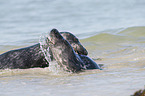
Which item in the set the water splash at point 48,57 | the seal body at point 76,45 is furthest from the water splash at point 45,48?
the seal body at point 76,45

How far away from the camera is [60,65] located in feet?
19.2

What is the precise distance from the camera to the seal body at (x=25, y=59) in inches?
278

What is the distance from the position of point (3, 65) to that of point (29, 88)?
8.45ft

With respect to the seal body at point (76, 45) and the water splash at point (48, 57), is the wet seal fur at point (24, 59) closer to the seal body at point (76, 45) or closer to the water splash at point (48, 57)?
the water splash at point (48, 57)

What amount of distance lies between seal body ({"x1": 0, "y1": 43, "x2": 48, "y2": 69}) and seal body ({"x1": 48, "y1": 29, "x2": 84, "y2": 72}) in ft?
3.93

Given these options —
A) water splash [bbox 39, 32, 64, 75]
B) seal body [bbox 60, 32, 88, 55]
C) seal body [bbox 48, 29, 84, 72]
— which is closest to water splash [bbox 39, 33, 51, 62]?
water splash [bbox 39, 32, 64, 75]

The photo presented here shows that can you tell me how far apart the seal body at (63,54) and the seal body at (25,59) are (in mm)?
1199

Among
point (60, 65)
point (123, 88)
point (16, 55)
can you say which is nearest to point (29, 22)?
point (16, 55)

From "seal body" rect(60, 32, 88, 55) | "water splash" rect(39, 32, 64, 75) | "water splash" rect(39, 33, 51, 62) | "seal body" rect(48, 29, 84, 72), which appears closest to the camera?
"seal body" rect(48, 29, 84, 72)

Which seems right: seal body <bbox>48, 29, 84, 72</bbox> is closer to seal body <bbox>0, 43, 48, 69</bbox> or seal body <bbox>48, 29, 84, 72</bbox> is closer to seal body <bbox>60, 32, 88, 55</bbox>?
seal body <bbox>0, 43, 48, 69</bbox>

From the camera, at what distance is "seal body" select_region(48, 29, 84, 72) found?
580 cm

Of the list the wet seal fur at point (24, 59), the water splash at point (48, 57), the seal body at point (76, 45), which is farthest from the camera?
the seal body at point (76, 45)

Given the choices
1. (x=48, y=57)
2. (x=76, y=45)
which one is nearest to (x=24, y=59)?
(x=48, y=57)

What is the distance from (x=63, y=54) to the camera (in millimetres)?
5828
